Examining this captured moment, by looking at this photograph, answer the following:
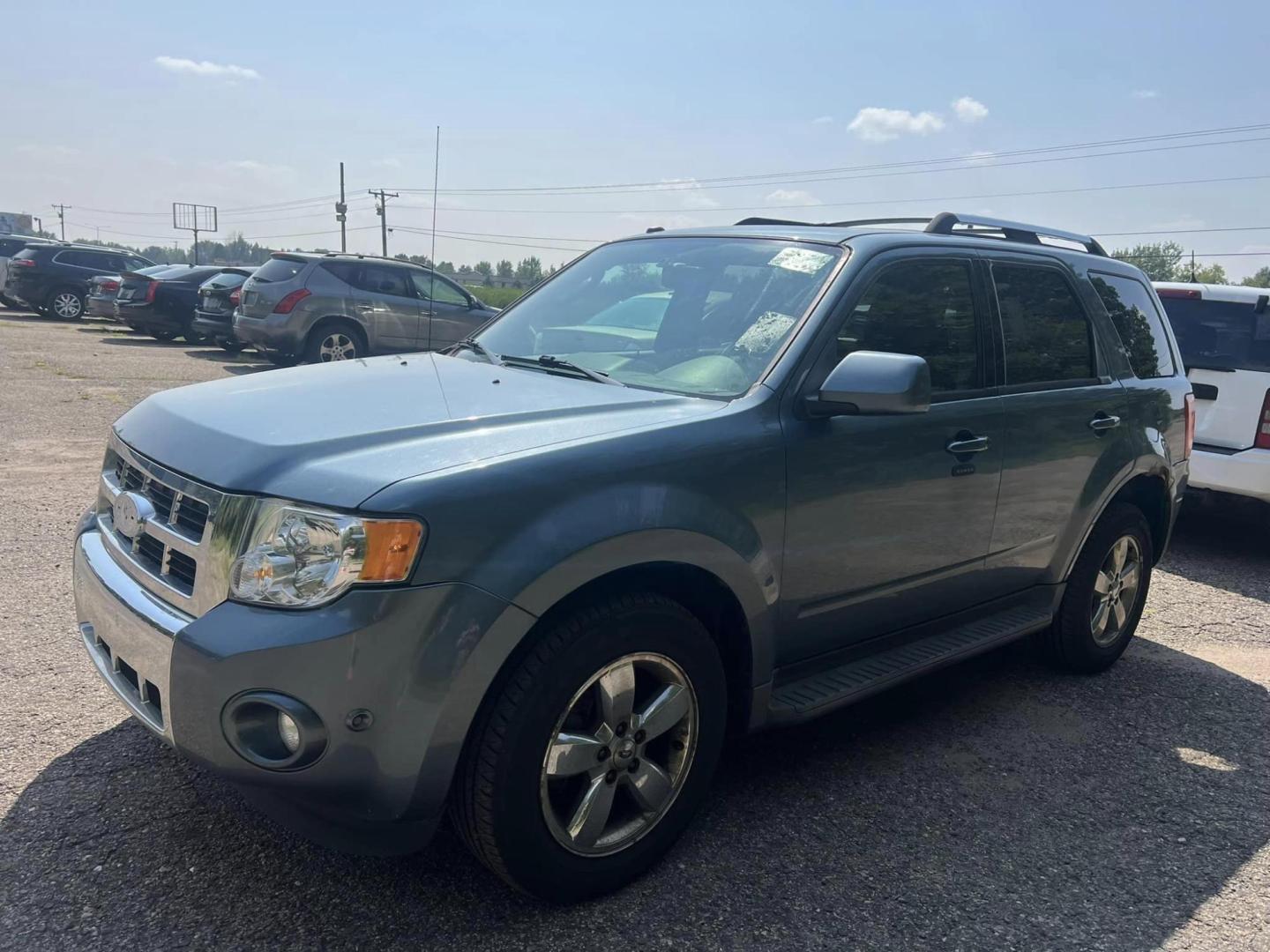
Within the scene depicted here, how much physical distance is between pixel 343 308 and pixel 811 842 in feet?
39.7

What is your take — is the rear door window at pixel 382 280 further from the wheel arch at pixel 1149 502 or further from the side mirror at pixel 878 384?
the side mirror at pixel 878 384

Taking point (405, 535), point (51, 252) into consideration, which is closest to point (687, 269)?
point (405, 535)

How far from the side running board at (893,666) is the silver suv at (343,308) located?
1044cm

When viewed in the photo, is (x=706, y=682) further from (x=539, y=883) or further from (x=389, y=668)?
(x=389, y=668)

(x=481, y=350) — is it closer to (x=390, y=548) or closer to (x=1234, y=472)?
(x=390, y=548)

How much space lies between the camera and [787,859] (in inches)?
118

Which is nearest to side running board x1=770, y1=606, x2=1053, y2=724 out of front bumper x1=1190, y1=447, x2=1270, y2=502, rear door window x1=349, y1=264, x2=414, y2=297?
front bumper x1=1190, y1=447, x2=1270, y2=502

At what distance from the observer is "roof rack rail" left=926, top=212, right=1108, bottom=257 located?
4.05 meters

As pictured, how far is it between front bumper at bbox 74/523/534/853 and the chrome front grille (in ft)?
0.26

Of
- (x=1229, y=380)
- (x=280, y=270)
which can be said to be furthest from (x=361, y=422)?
(x=280, y=270)

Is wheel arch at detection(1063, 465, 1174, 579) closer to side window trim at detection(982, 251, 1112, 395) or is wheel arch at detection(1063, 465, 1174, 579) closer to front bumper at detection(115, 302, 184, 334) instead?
side window trim at detection(982, 251, 1112, 395)

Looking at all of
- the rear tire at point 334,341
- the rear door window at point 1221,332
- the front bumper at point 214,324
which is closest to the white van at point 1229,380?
the rear door window at point 1221,332

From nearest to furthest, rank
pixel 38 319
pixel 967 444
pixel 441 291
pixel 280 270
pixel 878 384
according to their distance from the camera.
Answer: pixel 878 384
pixel 967 444
pixel 280 270
pixel 441 291
pixel 38 319

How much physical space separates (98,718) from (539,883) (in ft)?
6.10
